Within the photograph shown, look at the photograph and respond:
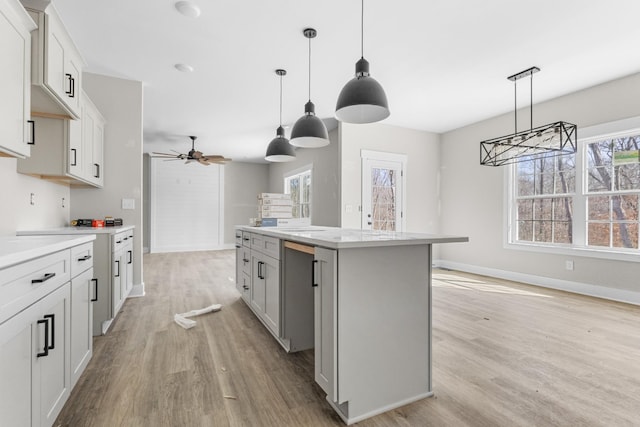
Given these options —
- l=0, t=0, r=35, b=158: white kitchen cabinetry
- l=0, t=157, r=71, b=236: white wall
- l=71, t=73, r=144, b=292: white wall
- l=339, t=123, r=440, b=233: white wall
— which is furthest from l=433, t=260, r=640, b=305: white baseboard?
l=0, t=157, r=71, b=236: white wall

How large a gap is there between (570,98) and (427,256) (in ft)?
13.5

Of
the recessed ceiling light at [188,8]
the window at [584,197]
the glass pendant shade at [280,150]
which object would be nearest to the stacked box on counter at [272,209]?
the glass pendant shade at [280,150]

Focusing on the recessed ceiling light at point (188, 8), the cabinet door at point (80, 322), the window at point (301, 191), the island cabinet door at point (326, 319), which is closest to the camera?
the island cabinet door at point (326, 319)

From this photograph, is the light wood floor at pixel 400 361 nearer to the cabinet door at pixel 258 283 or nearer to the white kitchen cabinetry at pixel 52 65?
the cabinet door at pixel 258 283

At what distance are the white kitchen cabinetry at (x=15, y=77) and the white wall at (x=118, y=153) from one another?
6.57 ft

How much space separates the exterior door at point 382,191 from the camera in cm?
546

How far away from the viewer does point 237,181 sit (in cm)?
936

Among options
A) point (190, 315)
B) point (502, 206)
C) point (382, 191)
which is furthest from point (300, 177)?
point (190, 315)

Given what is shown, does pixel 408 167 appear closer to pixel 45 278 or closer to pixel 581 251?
pixel 581 251

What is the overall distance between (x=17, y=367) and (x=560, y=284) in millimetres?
5472

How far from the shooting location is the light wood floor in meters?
1.59

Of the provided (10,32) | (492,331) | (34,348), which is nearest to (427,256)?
(492,331)

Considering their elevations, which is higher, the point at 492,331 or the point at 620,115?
the point at 620,115

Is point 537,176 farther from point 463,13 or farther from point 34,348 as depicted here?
point 34,348
